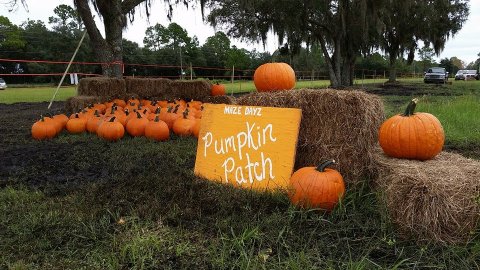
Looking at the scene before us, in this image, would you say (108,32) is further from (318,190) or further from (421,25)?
(421,25)

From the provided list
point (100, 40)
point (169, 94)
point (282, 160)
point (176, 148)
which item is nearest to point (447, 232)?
point (282, 160)

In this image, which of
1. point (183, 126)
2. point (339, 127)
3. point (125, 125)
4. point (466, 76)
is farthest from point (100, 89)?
point (466, 76)

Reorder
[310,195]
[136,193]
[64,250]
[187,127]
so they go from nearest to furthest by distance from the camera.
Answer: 1. [64,250]
2. [310,195]
3. [136,193]
4. [187,127]

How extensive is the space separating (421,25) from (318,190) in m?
29.9

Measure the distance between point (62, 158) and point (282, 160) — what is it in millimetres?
2664

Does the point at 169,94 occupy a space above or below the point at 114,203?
above

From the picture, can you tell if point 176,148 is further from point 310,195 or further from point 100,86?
point 100,86

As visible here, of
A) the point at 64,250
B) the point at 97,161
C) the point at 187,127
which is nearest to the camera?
the point at 64,250

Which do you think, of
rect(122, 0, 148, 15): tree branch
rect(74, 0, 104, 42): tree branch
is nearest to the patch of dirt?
rect(122, 0, 148, 15): tree branch

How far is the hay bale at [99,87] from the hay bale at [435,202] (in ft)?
24.9

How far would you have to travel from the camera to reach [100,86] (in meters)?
8.55

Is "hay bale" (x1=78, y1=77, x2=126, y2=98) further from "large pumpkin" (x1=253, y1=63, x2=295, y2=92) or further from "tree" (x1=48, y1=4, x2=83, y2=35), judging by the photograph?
"tree" (x1=48, y1=4, x2=83, y2=35)

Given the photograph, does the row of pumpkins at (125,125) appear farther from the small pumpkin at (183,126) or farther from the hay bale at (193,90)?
the hay bale at (193,90)

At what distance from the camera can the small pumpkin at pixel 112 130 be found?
519 cm
